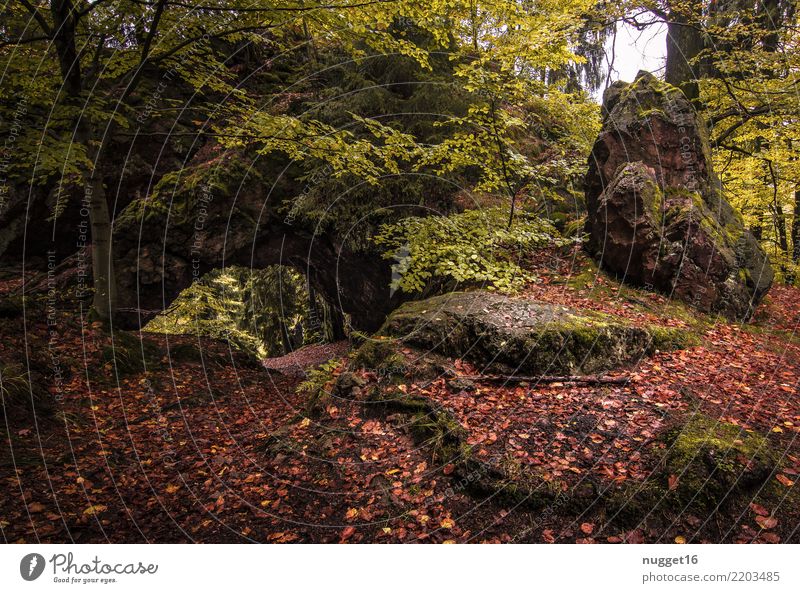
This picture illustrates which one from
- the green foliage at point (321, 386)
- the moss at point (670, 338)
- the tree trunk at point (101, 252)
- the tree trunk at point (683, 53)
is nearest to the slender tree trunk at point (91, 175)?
the tree trunk at point (101, 252)

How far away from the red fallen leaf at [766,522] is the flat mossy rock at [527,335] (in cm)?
245

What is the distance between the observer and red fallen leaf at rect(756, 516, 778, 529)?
3.20 m

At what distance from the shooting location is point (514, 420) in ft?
15.5

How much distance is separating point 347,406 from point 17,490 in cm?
357

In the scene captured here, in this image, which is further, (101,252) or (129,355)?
(129,355)

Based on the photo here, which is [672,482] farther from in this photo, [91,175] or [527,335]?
[91,175]

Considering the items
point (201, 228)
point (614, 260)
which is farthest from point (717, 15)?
point (201, 228)

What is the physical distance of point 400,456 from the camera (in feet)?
15.1

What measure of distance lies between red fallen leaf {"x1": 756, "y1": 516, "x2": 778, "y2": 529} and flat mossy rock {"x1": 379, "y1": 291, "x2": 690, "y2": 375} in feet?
8.04

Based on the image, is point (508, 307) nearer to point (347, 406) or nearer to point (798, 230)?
point (347, 406)

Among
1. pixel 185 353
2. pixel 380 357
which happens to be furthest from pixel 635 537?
pixel 185 353

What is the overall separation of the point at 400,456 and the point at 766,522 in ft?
10.8

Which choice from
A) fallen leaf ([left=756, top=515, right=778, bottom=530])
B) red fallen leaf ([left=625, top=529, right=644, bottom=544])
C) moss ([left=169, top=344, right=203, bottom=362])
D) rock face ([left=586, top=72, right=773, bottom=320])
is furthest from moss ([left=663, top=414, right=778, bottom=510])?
moss ([left=169, top=344, right=203, bottom=362])

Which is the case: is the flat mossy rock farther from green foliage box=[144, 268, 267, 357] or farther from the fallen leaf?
green foliage box=[144, 268, 267, 357]
